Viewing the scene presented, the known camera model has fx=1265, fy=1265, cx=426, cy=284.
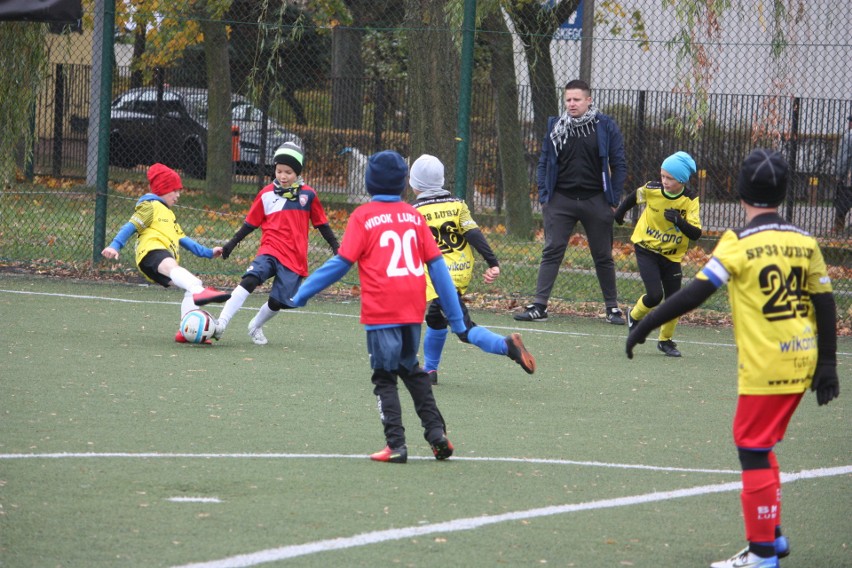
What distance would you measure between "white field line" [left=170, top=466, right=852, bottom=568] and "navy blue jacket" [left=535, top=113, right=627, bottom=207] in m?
5.96

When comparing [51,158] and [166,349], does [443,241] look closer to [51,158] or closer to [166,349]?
[166,349]

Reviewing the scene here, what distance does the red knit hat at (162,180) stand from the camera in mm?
10133

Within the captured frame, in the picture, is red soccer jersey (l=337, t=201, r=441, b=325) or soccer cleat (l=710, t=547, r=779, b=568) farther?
red soccer jersey (l=337, t=201, r=441, b=325)

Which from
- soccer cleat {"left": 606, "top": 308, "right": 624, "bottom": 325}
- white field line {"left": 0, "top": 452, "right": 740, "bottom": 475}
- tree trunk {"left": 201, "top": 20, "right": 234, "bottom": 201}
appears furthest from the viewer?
tree trunk {"left": 201, "top": 20, "right": 234, "bottom": 201}

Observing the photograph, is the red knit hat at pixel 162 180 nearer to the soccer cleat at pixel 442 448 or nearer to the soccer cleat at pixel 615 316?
the soccer cleat at pixel 615 316

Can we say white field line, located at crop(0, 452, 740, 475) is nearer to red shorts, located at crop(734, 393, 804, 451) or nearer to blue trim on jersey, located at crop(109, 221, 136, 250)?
red shorts, located at crop(734, 393, 804, 451)

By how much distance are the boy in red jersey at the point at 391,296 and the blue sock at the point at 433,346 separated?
230 centimetres

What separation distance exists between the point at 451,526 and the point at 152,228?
18.4 ft

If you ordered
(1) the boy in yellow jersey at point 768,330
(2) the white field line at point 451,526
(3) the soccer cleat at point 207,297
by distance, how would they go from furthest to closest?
(3) the soccer cleat at point 207,297 < (1) the boy in yellow jersey at point 768,330 < (2) the white field line at point 451,526

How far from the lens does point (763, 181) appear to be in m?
4.90

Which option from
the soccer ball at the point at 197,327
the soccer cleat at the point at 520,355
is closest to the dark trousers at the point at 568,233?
the soccer ball at the point at 197,327

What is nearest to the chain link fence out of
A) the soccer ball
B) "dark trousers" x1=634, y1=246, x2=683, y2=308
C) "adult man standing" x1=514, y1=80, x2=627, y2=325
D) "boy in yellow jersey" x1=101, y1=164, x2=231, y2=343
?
"adult man standing" x1=514, y1=80, x2=627, y2=325

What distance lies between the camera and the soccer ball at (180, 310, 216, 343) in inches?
391

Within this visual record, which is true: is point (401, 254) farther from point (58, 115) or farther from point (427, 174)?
point (58, 115)
